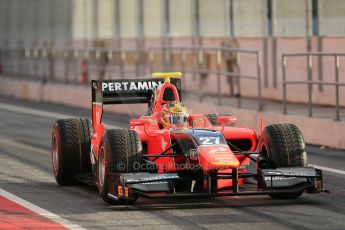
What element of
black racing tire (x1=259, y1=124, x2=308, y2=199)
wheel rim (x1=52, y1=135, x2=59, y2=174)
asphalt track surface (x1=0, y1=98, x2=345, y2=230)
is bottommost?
asphalt track surface (x1=0, y1=98, x2=345, y2=230)

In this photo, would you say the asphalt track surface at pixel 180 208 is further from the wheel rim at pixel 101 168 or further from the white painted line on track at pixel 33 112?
the white painted line on track at pixel 33 112

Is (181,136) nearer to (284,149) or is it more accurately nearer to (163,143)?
(163,143)

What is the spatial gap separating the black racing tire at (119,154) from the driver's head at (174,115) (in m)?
1.06

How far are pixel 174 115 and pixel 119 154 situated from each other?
1432 millimetres

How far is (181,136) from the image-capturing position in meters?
14.2

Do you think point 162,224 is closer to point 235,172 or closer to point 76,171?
point 235,172

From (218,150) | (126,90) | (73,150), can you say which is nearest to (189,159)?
(218,150)

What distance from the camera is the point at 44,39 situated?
175 feet

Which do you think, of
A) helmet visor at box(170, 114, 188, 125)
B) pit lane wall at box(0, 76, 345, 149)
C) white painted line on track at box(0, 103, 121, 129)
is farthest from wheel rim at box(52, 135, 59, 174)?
white painted line on track at box(0, 103, 121, 129)

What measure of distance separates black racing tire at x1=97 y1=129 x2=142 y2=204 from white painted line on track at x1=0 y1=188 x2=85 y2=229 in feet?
2.59

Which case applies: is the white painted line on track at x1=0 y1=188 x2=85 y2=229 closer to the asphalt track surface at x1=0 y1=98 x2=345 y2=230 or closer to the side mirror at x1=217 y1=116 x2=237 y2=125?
the asphalt track surface at x1=0 y1=98 x2=345 y2=230

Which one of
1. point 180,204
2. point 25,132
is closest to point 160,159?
point 180,204

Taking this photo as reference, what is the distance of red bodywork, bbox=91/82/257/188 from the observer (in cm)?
1327

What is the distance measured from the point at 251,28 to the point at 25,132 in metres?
8.19
